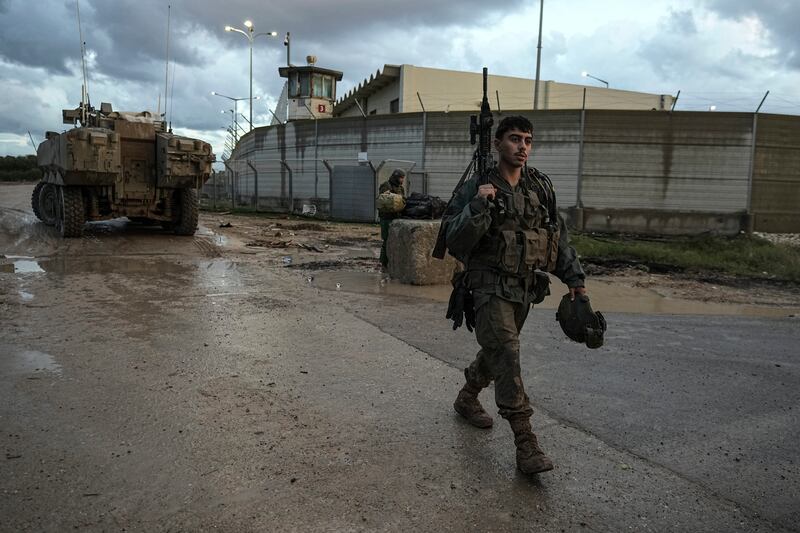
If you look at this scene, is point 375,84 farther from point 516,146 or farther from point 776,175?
point 516,146

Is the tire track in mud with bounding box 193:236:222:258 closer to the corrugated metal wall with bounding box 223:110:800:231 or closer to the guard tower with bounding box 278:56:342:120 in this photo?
the corrugated metal wall with bounding box 223:110:800:231

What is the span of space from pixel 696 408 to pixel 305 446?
8.21ft

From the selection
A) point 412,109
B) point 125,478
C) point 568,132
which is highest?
point 412,109

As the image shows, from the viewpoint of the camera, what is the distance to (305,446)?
3115 mm

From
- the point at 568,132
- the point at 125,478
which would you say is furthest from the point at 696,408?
the point at 568,132

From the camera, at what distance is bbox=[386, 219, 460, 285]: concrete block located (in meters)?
8.09

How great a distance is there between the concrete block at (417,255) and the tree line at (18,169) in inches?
1483

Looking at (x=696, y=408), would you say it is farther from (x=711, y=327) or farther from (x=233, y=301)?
(x=233, y=301)

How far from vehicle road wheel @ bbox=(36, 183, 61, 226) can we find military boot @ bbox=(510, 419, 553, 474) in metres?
12.6

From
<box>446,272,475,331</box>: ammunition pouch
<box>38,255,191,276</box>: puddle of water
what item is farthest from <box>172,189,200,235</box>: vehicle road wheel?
<box>446,272,475,331</box>: ammunition pouch

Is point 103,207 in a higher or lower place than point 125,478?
higher

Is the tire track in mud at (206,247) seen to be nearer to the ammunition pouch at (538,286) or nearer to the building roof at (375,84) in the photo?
the ammunition pouch at (538,286)

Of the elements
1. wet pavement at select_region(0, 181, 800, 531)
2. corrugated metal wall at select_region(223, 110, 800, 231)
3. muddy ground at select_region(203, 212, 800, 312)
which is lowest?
wet pavement at select_region(0, 181, 800, 531)

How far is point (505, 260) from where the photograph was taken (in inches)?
121
